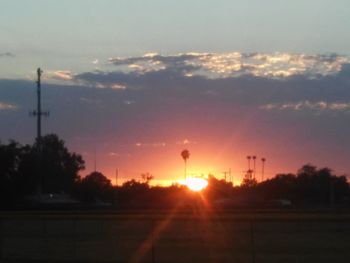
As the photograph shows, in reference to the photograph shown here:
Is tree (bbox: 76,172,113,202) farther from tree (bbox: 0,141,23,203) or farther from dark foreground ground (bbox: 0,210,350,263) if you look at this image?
dark foreground ground (bbox: 0,210,350,263)

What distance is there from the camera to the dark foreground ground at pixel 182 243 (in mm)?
26392

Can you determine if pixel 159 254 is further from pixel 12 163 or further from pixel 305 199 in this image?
pixel 305 199

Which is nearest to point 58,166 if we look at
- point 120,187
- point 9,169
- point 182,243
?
point 120,187

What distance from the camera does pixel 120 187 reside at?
14775 cm

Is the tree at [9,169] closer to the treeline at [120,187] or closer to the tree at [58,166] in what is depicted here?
the treeline at [120,187]

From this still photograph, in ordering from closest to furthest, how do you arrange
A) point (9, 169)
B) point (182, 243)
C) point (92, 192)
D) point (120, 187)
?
point (182, 243), point (9, 169), point (92, 192), point (120, 187)

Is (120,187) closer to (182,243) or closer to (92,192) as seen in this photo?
(92,192)

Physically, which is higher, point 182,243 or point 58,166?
point 58,166

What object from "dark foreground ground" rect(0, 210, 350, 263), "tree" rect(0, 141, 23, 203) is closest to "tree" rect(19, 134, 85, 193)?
"tree" rect(0, 141, 23, 203)

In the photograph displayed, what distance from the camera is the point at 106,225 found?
50906mm

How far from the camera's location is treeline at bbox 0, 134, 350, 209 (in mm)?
91000

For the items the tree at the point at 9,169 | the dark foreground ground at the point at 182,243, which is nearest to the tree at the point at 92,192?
the tree at the point at 9,169

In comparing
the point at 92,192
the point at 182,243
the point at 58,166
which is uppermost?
the point at 58,166

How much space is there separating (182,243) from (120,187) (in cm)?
11397
